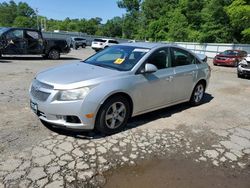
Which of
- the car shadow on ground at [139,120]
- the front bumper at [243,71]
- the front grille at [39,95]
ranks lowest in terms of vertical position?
the car shadow on ground at [139,120]

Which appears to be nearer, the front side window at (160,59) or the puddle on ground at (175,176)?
the puddle on ground at (175,176)

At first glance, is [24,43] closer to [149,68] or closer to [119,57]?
[119,57]

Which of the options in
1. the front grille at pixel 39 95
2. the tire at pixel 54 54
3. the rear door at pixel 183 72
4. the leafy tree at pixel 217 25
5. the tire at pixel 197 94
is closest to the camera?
the front grille at pixel 39 95

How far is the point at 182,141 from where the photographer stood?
181 inches

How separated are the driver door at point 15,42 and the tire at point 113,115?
10.9 meters

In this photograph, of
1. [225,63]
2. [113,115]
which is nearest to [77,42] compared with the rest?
[225,63]

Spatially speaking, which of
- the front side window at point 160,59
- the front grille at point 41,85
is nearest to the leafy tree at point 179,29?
the front side window at point 160,59

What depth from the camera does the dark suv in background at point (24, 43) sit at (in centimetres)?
1350

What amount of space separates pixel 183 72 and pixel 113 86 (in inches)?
87.0

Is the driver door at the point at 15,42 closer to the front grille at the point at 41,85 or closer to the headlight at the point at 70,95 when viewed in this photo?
the front grille at the point at 41,85

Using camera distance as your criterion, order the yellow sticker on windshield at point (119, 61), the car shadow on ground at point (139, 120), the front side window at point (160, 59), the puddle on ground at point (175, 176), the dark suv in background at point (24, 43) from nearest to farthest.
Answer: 1. the puddle on ground at point (175, 176)
2. the car shadow on ground at point (139, 120)
3. the yellow sticker on windshield at point (119, 61)
4. the front side window at point (160, 59)
5. the dark suv in background at point (24, 43)

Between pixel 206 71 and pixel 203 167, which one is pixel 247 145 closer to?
pixel 203 167

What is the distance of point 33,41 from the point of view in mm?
14391

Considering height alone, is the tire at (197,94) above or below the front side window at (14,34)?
below
